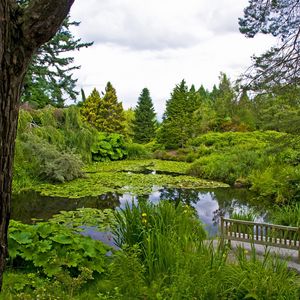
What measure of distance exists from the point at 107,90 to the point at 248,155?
13481 millimetres

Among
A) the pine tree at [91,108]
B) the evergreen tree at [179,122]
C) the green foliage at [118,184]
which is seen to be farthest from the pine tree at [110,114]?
the green foliage at [118,184]

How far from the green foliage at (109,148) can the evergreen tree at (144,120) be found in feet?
18.6

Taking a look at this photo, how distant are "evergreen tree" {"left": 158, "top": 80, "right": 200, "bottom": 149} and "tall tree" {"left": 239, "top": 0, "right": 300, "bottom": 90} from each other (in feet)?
48.1

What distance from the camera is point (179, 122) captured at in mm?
20297

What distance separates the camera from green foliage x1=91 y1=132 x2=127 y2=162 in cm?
1783

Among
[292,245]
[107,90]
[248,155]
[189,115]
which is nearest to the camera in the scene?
[292,245]

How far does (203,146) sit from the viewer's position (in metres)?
18.1

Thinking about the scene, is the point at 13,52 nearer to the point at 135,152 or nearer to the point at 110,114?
the point at 135,152

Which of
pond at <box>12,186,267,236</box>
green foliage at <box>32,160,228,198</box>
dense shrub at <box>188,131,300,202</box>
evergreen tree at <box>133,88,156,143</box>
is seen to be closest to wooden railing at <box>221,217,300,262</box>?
dense shrub at <box>188,131,300,202</box>

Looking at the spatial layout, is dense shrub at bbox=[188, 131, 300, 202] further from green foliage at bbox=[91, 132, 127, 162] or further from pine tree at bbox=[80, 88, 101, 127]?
pine tree at bbox=[80, 88, 101, 127]

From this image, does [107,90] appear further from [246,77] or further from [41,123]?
[246,77]

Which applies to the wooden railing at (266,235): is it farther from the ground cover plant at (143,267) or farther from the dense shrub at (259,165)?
the dense shrub at (259,165)

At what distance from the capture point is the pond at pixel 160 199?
7668 mm

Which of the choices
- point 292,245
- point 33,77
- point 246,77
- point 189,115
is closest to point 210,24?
point 246,77
